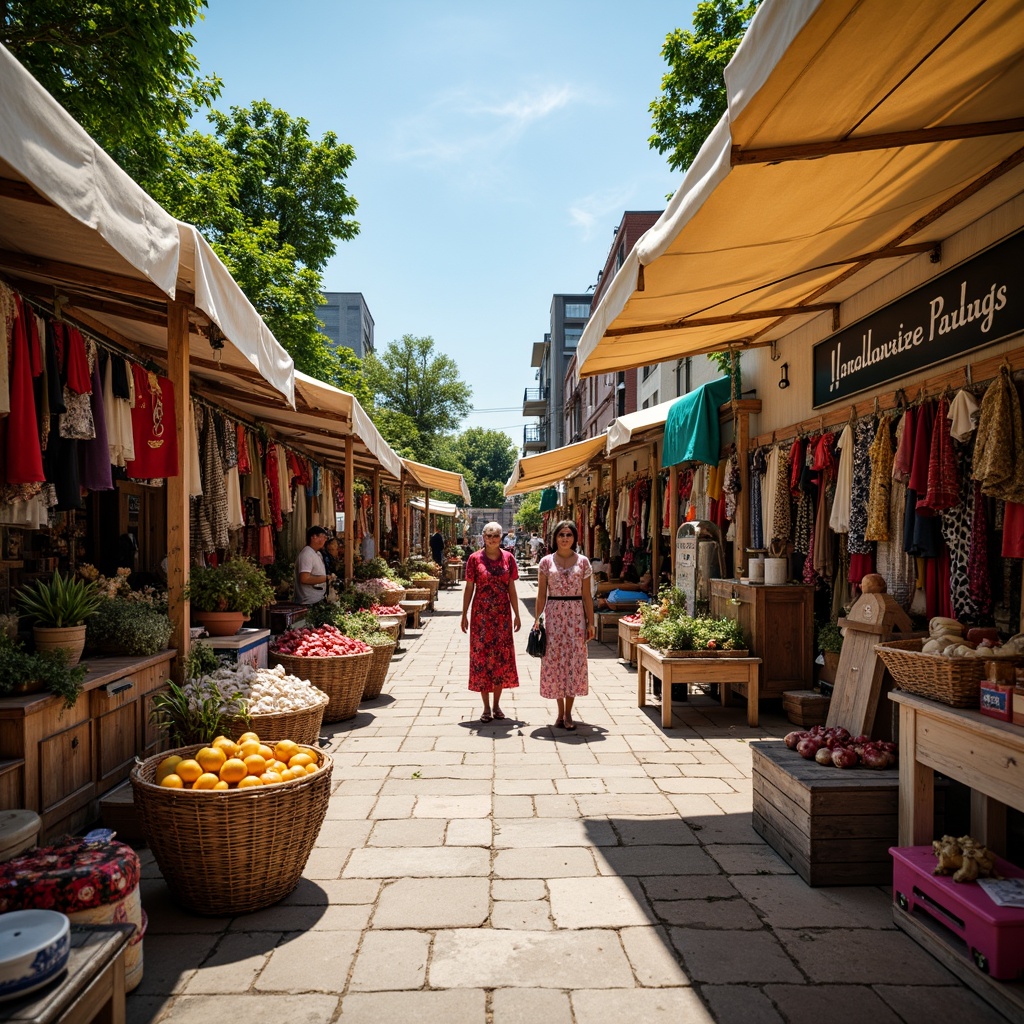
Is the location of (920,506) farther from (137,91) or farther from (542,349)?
(542,349)

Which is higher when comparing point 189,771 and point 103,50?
point 103,50

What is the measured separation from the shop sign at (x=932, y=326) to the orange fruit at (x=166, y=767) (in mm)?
4879

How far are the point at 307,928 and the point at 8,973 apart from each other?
5.07 feet

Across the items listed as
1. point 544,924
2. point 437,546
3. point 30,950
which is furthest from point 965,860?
point 437,546

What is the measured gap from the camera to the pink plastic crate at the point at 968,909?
260cm

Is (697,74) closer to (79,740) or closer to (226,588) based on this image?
(226,588)

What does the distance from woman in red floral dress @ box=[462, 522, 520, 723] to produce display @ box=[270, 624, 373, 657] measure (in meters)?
1.08

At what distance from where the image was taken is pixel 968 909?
275 centimetres

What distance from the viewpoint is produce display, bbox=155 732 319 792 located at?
3.28m

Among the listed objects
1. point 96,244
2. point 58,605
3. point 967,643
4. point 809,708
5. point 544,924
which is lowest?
point 544,924

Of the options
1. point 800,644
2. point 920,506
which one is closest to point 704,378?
point 800,644

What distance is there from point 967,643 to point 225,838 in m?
3.45

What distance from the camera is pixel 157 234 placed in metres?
3.33

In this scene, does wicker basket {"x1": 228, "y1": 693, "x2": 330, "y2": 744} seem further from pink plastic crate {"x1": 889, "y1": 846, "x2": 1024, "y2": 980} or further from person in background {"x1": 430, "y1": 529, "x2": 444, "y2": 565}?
person in background {"x1": 430, "y1": 529, "x2": 444, "y2": 565}
